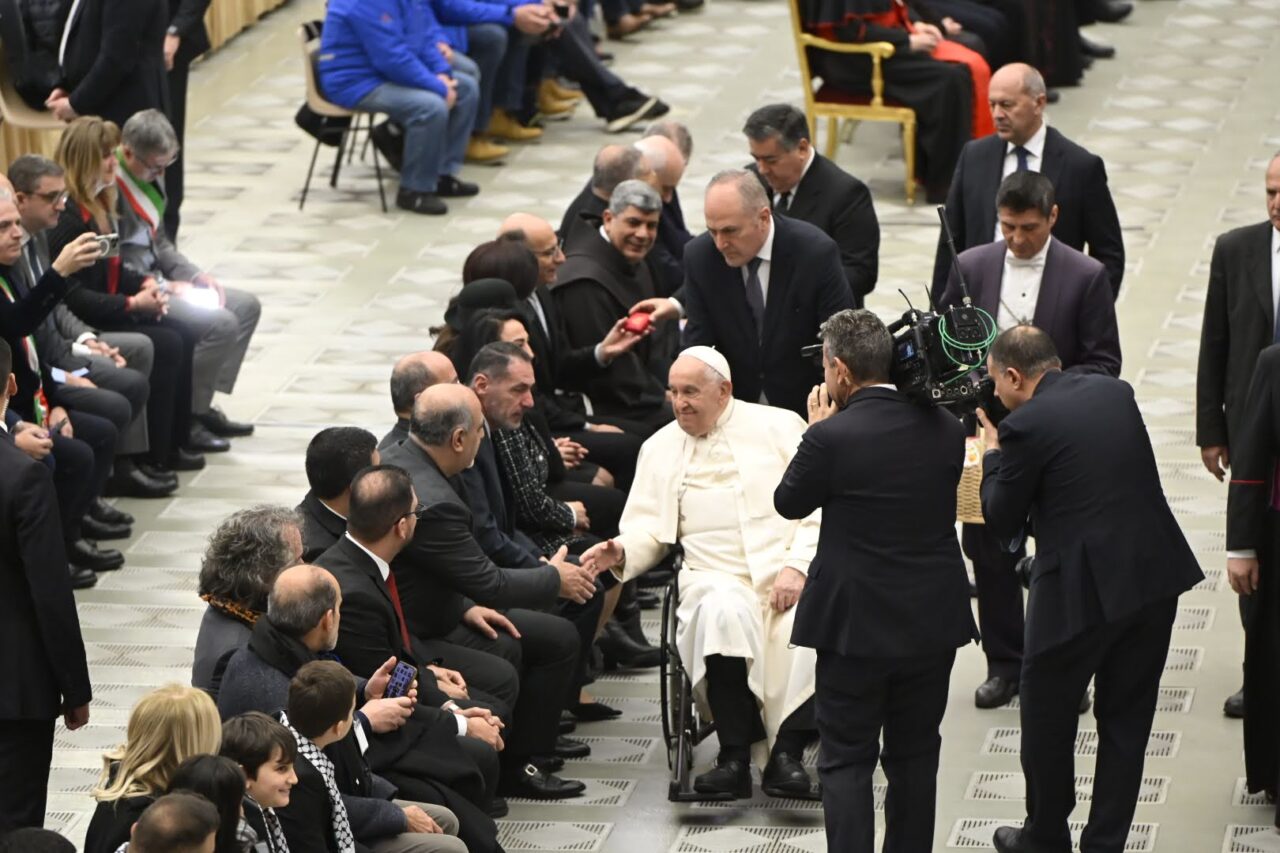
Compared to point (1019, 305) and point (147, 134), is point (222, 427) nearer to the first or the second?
point (147, 134)

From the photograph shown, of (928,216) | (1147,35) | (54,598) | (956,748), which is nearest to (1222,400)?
(956,748)

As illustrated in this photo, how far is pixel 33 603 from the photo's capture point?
18.8 ft

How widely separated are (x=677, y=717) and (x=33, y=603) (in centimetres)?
186

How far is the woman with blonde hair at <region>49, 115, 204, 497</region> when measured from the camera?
8.27 m

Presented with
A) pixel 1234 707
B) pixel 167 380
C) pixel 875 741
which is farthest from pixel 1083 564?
pixel 167 380

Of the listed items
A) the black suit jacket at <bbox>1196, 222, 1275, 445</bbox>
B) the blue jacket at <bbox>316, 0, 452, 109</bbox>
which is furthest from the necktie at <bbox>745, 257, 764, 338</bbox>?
the blue jacket at <bbox>316, 0, 452, 109</bbox>

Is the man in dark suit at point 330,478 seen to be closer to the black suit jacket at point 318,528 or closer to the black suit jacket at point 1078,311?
the black suit jacket at point 318,528

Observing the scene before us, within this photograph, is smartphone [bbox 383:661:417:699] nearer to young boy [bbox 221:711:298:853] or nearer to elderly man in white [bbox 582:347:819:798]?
young boy [bbox 221:711:298:853]

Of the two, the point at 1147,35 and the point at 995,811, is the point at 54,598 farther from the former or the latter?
the point at 1147,35

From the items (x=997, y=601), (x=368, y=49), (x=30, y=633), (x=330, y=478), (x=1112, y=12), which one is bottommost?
A: (x=1112, y=12)

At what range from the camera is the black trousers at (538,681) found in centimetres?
656

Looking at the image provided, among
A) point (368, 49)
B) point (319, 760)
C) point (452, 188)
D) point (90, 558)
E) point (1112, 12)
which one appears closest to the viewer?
point (319, 760)

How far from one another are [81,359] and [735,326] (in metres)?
2.51

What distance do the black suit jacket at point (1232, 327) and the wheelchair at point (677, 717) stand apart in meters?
1.73
